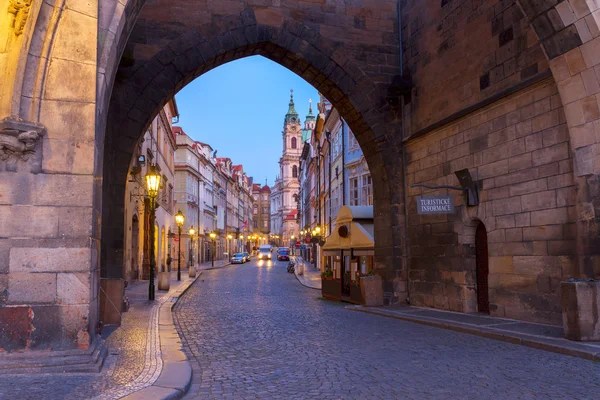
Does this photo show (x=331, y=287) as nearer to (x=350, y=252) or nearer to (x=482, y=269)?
(x=350, y=252)

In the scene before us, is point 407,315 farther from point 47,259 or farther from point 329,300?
point 47,259

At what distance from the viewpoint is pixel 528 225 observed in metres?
11.3

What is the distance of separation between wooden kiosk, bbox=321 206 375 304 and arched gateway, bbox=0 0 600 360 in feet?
4.71

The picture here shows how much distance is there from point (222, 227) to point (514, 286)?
240 ft

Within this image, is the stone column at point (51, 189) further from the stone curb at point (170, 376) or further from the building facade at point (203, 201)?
the building facade at point (203, 201)

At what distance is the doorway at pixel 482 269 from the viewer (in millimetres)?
13273

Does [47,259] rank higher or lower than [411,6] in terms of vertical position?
lower

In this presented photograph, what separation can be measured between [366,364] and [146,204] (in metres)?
24.0

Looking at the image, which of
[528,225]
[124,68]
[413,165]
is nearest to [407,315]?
[528,225]

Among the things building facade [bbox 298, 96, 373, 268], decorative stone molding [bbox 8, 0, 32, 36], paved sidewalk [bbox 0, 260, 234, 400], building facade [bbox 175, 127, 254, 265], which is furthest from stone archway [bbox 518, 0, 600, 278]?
building facade [bbox 175, 127, 254, 265]

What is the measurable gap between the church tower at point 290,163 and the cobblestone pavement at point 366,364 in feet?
431

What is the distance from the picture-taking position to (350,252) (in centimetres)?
1942

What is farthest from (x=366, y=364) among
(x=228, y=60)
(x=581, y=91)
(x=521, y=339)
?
(x=228, y=60)

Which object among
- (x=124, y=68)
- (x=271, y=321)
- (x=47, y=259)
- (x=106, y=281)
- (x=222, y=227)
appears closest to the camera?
(x=47, y=259)
